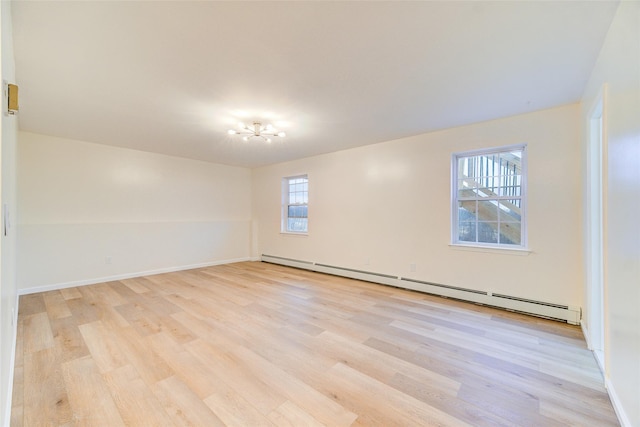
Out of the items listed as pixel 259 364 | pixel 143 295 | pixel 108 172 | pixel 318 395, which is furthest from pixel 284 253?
pixel 318 395

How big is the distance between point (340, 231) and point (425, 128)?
7.51ft

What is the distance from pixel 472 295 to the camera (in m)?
3.45

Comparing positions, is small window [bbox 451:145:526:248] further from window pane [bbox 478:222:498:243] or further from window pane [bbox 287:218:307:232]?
window pane [bbox 287:218:307:232]

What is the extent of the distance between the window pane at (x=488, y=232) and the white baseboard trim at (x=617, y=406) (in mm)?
1876

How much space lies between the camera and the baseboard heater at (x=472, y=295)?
2872mm

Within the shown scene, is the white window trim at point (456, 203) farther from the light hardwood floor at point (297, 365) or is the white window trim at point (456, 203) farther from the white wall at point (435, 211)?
the light hardwood floor at point (297, 365)

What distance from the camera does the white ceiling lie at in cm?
157

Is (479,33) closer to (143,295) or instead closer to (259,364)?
(259,364)

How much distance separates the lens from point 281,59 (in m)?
2.02

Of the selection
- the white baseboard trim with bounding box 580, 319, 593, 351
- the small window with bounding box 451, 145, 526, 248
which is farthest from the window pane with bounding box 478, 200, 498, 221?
the white baseboard trim with bounding box 580, 319, 593, 351

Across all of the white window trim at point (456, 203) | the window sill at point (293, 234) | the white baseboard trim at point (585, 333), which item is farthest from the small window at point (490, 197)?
the window sill at point (293, 234)

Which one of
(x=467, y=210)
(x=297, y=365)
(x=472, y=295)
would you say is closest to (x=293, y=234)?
(x=467, y=210)

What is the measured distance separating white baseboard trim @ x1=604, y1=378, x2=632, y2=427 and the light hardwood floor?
54 mm

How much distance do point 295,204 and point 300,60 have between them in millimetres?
4082
